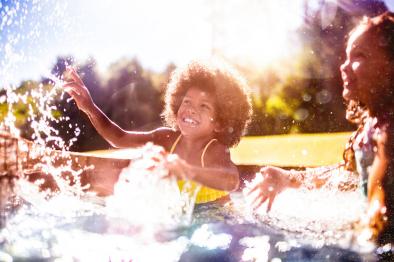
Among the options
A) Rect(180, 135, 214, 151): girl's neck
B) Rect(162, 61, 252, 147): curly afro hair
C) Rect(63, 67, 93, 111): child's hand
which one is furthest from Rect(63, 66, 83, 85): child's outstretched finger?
Rect(180, 135, 214, 151): girl's neck

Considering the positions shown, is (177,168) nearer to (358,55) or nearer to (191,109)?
(191,109)

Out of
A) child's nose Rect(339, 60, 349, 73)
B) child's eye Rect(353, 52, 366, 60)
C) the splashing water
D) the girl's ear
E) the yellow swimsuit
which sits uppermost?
child's eye Rect(353, 52, 366, 60)

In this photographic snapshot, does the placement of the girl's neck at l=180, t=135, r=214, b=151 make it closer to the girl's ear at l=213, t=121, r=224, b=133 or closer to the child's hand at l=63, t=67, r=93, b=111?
the girl's ear at l=213, t=121, r=224, b=133

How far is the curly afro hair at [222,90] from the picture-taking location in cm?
157

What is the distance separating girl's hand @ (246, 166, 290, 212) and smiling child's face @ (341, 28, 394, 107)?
42 centimetres

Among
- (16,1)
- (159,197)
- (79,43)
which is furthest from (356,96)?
(16,1)

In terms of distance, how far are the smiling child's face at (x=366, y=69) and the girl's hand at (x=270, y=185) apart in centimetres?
42

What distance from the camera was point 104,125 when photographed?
1.78 meters

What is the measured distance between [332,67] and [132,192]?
0.88 meters

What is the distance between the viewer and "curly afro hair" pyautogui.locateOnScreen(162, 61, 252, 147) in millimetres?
1568

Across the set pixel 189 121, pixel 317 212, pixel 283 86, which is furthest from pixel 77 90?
pixel 317 212

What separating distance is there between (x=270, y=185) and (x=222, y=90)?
43 centimetres

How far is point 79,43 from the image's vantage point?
1630 millimetres

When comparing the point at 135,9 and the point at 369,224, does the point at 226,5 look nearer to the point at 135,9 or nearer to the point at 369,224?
the point at 135,9
